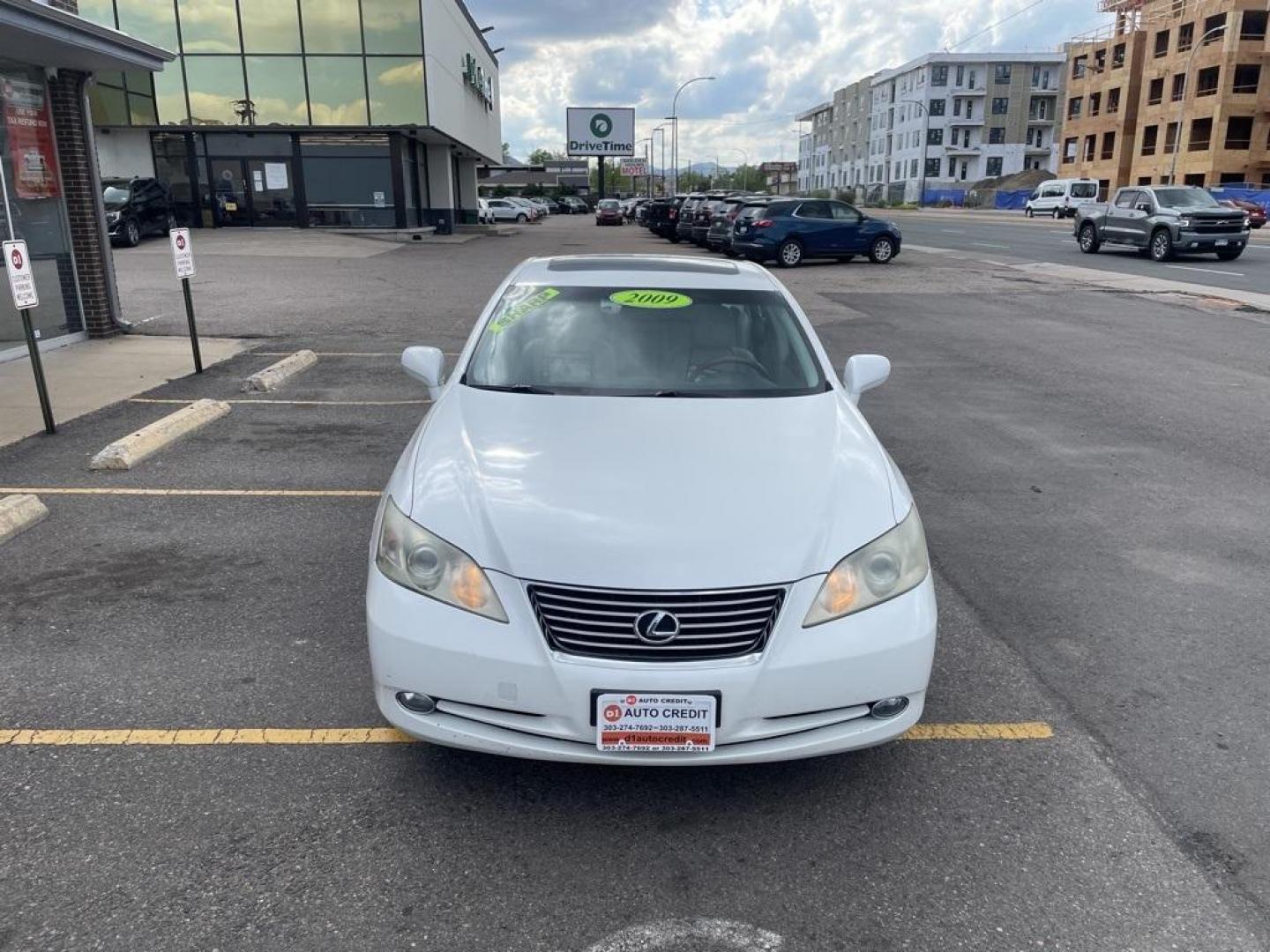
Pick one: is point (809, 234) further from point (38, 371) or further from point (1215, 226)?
point (38, 371)

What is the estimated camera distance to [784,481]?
10.9ft

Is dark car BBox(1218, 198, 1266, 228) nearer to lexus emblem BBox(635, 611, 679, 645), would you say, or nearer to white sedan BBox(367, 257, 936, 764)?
white sedan BBox(367, 257, 936, 764)

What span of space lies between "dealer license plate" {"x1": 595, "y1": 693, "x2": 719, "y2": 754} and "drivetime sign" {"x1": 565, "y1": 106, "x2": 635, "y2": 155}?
78367 mm

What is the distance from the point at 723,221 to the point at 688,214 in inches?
220

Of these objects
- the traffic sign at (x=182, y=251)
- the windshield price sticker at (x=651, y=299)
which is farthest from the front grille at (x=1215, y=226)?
the windshield price sticker at (x=651, y=299)

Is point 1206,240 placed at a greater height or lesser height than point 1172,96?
lesser

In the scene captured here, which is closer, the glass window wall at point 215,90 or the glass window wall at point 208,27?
the glass window wall at point 208,27

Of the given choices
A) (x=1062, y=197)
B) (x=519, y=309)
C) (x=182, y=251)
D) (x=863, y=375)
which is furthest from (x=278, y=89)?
(x=1062, y=197)

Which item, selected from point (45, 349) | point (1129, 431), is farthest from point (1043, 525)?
point (45, 349)

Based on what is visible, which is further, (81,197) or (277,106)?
(277,106)

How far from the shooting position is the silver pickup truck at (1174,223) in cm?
2473

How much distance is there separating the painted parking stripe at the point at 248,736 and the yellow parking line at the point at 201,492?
2.84 meters

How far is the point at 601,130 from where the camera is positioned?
7756cm

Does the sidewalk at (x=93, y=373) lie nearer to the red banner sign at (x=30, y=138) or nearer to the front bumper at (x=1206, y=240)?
the red banner sign at (x=30, y=138)
